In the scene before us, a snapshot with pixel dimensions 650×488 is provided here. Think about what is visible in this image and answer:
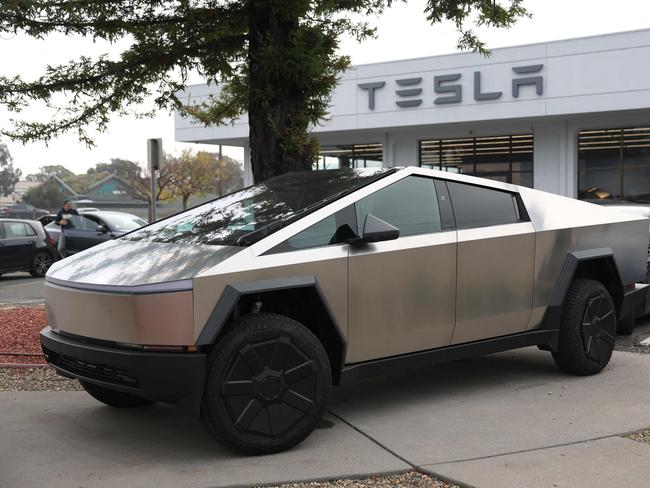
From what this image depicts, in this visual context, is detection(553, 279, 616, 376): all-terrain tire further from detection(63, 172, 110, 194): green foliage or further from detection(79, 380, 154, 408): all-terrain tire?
detection(63, 172, 110, 194): green foliage

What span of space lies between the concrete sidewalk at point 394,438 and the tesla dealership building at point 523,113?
14.4 metres

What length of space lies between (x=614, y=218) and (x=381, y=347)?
255 cm

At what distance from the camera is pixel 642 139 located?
22.2m

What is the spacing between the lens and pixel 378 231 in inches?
171

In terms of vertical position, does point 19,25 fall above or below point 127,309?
above

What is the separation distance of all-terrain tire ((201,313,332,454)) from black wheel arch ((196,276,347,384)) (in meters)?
0.11

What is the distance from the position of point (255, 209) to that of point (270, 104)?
276 centimetres

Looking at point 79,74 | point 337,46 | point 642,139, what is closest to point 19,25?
point 79,74

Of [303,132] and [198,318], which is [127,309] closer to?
[198,318]

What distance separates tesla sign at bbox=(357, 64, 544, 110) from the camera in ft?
69.9

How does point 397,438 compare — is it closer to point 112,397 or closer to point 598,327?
point 112,397

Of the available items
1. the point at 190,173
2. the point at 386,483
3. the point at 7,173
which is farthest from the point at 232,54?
the point at 7,173

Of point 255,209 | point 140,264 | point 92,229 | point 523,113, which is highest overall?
point 523,113

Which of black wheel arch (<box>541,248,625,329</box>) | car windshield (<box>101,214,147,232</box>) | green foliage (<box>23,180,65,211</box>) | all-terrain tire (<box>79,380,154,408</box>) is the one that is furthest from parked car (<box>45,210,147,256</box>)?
green foliage (<box>23,180,65,211</box>)
